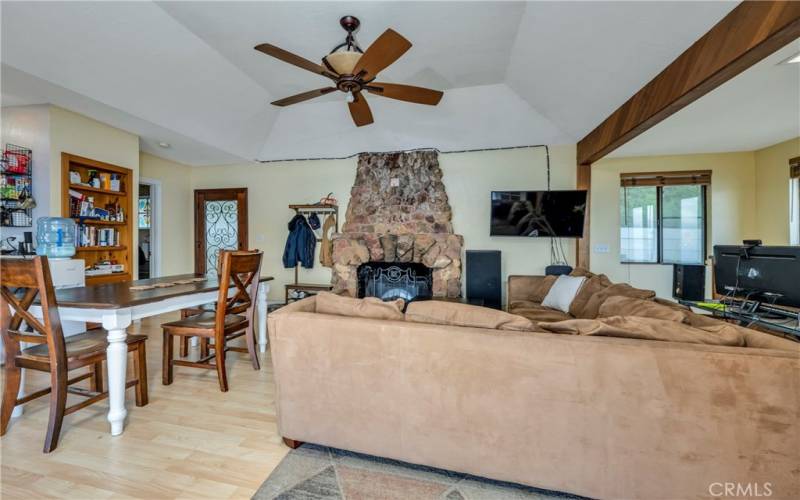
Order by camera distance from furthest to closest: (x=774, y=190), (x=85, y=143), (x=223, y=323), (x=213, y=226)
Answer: (x=213, y=226) < (x=774, y=190) < (x=85, y=143) < (x=223, y=323)

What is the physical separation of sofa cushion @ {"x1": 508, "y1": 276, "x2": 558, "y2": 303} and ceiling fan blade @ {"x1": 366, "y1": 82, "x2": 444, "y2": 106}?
7.27 feet

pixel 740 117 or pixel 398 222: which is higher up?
pixel 740 117

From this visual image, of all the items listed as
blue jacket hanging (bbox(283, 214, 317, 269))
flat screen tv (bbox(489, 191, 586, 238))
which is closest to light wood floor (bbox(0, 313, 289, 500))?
blue jacket hanging (bbox(283, 214, 317, 269))

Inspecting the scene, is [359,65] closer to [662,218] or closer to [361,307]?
[361,307]

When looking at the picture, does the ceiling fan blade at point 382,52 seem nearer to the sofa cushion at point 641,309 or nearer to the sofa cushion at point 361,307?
the sofa cushion at point 361,307

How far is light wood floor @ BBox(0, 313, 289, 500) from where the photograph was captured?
1544 millimetres

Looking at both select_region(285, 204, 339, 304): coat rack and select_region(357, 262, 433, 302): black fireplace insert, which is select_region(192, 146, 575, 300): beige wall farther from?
select_region(357, 262, 433, 302): black fireplace insert

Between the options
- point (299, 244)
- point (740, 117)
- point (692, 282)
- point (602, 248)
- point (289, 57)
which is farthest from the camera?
point (299, 244)

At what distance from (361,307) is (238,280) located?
1400 mm

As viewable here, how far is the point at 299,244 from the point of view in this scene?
5.47 m

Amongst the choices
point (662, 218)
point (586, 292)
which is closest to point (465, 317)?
point (586, 292)

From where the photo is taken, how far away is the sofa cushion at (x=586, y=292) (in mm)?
3049

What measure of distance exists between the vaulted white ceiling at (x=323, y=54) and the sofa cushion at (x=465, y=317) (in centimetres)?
214

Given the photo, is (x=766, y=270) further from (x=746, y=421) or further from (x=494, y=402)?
(x=494, y=402)
